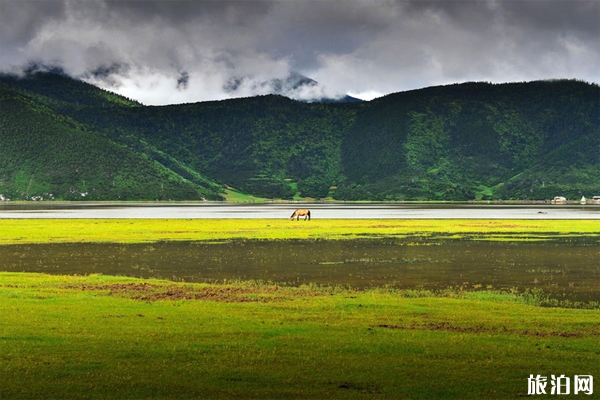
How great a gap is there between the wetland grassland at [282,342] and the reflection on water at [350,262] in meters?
4.18

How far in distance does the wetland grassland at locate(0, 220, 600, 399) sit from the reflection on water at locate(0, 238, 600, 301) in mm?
4185

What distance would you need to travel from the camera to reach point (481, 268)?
1471 inches

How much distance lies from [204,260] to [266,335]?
23570 mm

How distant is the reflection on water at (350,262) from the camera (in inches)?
1296

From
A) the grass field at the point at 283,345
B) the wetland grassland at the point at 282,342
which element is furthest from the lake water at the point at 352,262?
the grass field at the point at 283,345

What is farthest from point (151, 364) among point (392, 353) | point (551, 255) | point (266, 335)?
point (551, 255)

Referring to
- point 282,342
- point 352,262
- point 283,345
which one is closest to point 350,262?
point 352,262

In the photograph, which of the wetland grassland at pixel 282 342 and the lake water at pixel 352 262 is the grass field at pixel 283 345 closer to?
the wetland grassland at pixel 282 342

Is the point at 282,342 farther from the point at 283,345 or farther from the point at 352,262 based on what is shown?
the point at 352,262

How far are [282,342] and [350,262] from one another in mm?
22734

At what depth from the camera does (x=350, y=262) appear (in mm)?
40812

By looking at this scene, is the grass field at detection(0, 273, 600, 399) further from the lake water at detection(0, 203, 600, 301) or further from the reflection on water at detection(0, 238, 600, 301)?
the reflection on water at detection(0, 238, 600, 301)

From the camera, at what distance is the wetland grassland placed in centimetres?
1457

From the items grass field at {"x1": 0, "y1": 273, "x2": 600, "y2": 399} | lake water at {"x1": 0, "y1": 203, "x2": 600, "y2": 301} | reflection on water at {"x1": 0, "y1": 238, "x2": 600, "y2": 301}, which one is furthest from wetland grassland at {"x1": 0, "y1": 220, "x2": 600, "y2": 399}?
reflection on water at {"x1": 0, "y1": 238, "x2": 600, "y2": 301}
